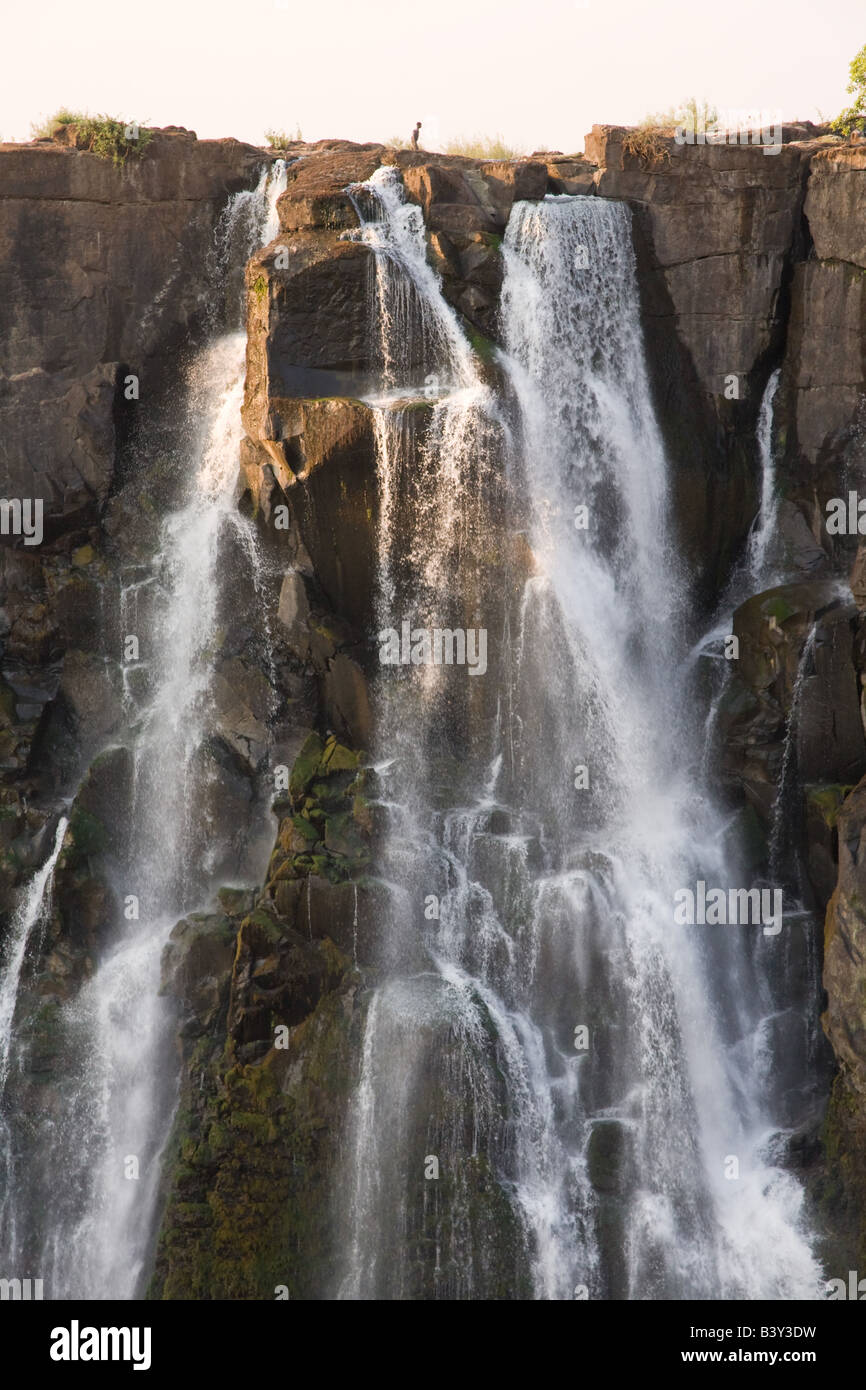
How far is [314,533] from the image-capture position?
2056cm

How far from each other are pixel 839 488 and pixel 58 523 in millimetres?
11888

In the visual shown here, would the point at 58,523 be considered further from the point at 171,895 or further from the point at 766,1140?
the point at 766,1140

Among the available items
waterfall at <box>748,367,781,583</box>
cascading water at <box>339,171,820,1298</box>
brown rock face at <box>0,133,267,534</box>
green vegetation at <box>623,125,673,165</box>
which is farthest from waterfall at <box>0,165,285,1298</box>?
waterfall at <box>748,367,781,583</box>

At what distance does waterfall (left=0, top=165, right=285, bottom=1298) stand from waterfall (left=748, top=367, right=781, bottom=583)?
7.67m

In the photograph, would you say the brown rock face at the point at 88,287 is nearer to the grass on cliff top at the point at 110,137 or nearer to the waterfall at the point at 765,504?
the grass on cliff top at the point at 110,137

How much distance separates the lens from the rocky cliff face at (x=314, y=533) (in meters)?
17.7

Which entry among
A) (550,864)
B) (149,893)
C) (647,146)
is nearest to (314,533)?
(149,893)

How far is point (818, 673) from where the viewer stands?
769 inches

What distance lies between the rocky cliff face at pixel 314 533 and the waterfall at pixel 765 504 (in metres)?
0.18

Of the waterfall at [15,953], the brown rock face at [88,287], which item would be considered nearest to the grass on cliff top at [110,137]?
the brown rock face at [88,287]

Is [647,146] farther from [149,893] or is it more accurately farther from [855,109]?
[149,893]

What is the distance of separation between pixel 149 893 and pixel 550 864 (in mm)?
5661

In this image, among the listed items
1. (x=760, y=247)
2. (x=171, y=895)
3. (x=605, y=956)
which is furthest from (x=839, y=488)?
(x=171, y=895)
